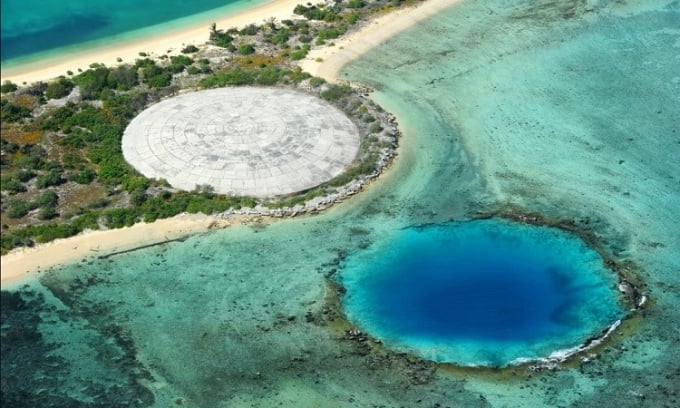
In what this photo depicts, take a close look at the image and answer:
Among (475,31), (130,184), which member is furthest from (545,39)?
(130,184)

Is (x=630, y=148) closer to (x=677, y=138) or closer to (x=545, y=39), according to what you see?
(x=677, y=138)

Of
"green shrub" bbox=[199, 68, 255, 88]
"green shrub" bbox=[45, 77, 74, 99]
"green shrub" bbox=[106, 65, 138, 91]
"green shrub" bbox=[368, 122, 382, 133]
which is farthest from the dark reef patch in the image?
"green shrub" bbox=[199, 68, 255, 88]

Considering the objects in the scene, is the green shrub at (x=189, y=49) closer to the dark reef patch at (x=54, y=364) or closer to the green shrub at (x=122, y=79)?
the green shrub at (x=122, y=79)

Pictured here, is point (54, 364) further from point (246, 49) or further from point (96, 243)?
point (246, 49)

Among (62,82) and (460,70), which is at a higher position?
(62,82)

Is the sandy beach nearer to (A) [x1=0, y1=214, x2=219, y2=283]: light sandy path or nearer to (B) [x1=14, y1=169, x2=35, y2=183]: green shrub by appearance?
(A) [x1=0, y1=214, x2=219, y2=283]: light sandy path

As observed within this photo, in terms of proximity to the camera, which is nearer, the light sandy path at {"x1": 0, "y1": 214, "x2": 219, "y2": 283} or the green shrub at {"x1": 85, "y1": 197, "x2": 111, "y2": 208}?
the light sandy path at {"x1": 0, "y1": 214, "x2": 219, "y2": 283}

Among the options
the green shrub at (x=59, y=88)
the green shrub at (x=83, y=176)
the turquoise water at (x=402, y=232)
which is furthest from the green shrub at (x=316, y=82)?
the green shrub at (x=83, y=176)
